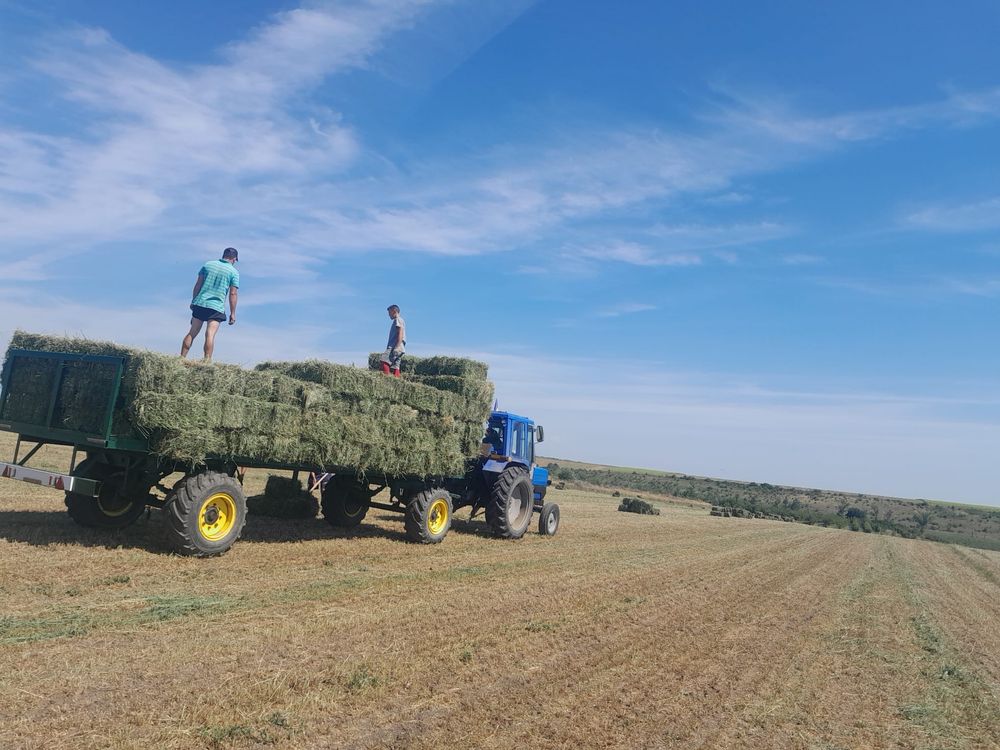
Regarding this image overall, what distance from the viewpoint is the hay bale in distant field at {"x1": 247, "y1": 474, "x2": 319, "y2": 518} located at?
41.8 ft

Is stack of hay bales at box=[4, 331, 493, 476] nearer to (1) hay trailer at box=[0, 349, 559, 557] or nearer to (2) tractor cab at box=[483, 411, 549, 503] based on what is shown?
(1) hay trailer at box=[0, 349, 559, 557]

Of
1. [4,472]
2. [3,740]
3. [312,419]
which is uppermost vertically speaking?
[312,419]

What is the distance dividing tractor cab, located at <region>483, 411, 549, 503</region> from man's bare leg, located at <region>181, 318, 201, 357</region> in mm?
5832

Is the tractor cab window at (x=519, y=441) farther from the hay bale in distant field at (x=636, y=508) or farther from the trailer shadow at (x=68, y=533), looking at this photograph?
the hay bale in distant field at (x=636, y=508)

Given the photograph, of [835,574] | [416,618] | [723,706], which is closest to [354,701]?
[416,618]

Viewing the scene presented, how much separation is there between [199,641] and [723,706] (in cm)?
404

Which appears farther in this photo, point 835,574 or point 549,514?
point 549,514

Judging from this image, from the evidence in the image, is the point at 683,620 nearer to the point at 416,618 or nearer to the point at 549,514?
the point at 416,618

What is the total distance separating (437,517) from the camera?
40.3ft

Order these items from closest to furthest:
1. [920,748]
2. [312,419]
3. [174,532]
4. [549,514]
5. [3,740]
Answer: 1. [3,740]
2. [920,748]
3. [174,532]
4. [312,419]
5. [549,514]

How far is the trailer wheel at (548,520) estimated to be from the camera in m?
15.4

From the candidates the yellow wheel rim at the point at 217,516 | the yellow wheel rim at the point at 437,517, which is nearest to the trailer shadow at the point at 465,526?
the yellow wheel rim at the point at 437,517

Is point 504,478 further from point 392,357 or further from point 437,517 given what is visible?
point 392,357

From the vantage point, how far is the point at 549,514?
→ 15570mm
